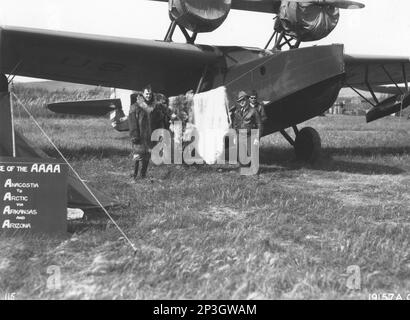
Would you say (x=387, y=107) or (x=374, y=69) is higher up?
(x=374, y=69)

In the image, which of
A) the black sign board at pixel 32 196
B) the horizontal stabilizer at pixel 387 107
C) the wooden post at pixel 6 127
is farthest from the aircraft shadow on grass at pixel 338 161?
the black sign board at pixel 32 196

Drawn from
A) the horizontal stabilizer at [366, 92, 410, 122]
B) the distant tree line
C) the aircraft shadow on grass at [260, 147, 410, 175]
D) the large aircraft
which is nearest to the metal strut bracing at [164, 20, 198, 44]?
the large aircraft

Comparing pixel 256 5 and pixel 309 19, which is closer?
pixel 309 19

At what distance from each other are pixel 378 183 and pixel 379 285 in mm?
5399

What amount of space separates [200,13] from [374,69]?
6064 mm

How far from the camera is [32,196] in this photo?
15.8 feet

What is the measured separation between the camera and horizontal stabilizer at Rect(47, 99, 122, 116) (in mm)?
16703

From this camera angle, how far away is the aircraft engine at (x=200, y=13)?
34.2 feet

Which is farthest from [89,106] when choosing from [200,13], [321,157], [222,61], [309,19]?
[309,19]

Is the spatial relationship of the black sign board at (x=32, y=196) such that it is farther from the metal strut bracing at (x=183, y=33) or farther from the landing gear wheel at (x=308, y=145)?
the landing gear wheel at (x=308, y=145)

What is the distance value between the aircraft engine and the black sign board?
255 inches

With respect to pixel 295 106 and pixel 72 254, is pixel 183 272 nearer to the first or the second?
pixel 72 254

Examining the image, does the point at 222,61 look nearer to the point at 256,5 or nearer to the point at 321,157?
the point at 256,5

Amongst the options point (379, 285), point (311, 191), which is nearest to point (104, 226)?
point (379, 285)
